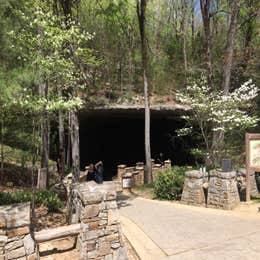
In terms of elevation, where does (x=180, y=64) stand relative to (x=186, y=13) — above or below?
below

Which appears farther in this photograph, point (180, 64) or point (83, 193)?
point (180, 64)

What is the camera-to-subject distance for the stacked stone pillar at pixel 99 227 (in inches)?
197

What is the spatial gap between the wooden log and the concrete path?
1.41 metres

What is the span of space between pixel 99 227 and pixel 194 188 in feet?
17.9

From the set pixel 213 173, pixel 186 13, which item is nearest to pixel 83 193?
pixel 213 173

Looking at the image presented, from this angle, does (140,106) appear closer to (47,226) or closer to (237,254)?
(47,226)

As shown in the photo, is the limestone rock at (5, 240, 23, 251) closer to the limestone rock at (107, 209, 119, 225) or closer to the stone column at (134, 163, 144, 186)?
the limestone rock at (107, 209, 119, 225)

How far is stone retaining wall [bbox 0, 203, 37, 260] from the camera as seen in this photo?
404 centimetres

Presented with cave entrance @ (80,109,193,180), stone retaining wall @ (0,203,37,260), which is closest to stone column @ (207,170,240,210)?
stone retaining wall @ (0,203,37,260)

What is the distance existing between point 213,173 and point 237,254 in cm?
410

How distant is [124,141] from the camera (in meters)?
25.9

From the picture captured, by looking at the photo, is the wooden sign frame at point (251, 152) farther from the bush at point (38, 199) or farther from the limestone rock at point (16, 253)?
the limestone rock at point (16, 253)

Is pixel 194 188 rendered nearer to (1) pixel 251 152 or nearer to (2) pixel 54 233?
(1) pixel 251 152

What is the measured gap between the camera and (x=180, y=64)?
21.5 meters
